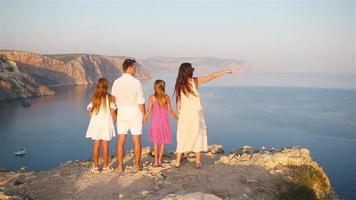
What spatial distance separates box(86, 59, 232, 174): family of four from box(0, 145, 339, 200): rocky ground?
19.8 inches

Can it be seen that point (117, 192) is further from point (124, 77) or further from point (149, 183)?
point (124, 77)

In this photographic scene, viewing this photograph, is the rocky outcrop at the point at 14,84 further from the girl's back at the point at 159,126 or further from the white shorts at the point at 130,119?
the white shorts at the point at 130,119

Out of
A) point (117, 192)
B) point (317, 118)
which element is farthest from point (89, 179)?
point (317, 118)

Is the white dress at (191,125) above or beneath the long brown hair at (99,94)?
beneath

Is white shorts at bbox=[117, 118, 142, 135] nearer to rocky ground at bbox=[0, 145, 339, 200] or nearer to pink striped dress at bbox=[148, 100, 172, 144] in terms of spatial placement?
pink striped dress at bbox=[148, 100, 172, 144]

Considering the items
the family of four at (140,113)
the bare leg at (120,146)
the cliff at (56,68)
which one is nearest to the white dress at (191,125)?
the family of four at (140,113)

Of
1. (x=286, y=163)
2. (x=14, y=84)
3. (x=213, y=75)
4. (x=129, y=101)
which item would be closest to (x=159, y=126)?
(x=129, y=101)

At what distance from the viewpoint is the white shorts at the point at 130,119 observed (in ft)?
32.0

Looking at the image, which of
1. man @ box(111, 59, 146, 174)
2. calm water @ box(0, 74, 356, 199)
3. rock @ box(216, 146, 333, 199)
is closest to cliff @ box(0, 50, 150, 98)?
calm water @ box(0, 74, 356, 199)

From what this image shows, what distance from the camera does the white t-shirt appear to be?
9602 millimetres

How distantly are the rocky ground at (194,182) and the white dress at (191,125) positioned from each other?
2.22ft

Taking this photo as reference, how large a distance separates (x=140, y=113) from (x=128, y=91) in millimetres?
643

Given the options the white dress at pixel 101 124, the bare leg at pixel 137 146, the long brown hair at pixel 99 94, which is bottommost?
the bare leg at pixel 137 146

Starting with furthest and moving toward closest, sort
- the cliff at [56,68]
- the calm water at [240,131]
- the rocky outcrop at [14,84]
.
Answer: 1. the cliff at [56,68]
2. the rocky outcrop at [14,84]
3. the calm water at [240,131]
